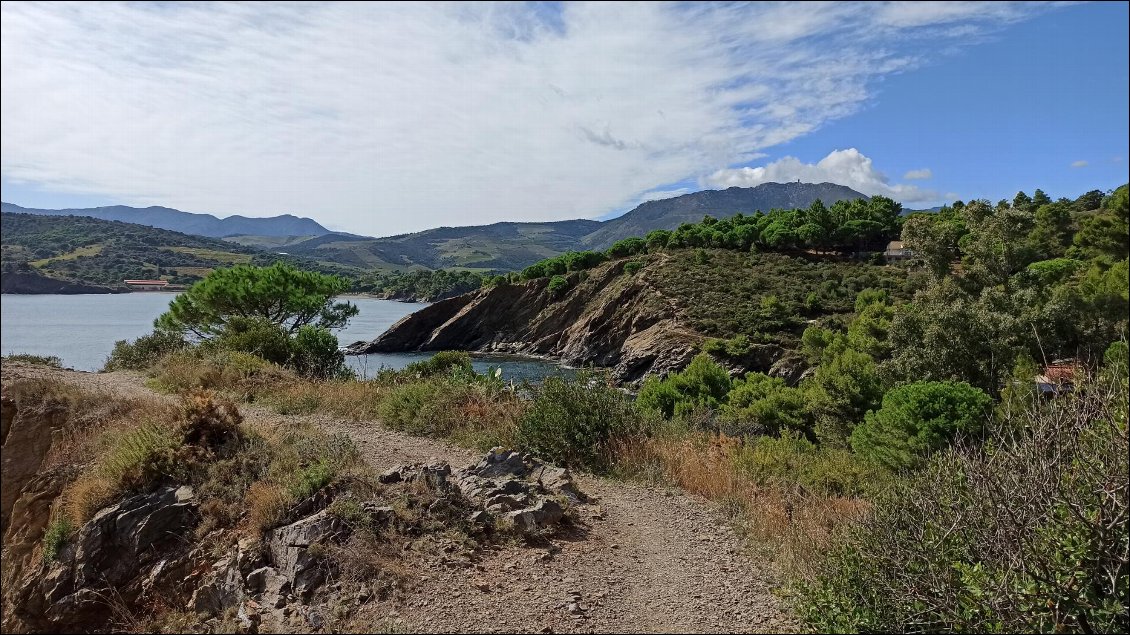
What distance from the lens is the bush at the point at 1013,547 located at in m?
2.70

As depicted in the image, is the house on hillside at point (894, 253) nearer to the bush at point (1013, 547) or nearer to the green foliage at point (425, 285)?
the bush at point (1013, 547)

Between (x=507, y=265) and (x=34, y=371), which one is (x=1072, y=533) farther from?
(x=507, y=265)

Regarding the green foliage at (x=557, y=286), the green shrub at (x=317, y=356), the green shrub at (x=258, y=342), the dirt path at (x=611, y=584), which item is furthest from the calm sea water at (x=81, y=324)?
the green foliage at (x=557, y=286)

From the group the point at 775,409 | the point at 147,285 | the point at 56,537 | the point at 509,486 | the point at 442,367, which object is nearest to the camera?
the point at 56,537

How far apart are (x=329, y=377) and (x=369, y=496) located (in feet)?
32.1

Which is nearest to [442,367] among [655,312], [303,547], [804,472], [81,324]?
[804,472]

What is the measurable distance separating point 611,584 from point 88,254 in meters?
50.3

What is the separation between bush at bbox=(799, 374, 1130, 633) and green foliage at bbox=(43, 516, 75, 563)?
7100 mm

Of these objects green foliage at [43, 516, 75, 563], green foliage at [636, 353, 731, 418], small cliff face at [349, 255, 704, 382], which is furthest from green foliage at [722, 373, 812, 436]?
small cliff face at [349, 255, 704, 382]

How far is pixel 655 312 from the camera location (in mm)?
49281

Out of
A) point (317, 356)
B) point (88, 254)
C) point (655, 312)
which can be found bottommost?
point (655, 312)

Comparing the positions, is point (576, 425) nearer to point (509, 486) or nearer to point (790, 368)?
point (509, 486)

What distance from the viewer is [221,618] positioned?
4844mm

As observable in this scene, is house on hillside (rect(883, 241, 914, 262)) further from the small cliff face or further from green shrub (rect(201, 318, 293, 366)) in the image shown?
green shrub (rect(201, 318, 293, 366))
